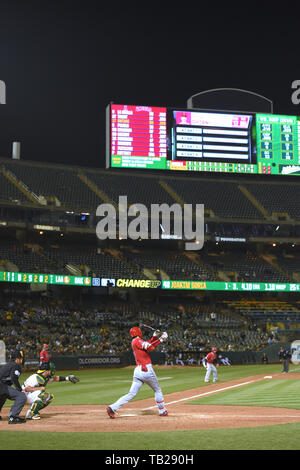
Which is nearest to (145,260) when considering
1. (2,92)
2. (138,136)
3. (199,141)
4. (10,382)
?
(138,136)

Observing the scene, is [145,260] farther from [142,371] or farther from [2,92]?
[142,371]

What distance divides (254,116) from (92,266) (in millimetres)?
20447

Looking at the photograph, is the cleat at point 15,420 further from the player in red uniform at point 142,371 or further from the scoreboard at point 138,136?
the scoreboard at point 138,136

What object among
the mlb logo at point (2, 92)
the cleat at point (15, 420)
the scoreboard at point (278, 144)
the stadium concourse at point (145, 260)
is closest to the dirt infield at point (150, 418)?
the cleat at point (15, 420)

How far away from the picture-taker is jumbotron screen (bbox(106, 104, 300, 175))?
177ft

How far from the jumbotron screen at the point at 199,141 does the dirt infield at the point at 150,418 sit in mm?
38236

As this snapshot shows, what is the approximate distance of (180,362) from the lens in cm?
4491

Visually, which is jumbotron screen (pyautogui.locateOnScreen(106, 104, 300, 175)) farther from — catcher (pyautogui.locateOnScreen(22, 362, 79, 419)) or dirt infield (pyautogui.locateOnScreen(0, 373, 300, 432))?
catcher (pyautogui.locateOnScreen(22, 362, 79, 419))

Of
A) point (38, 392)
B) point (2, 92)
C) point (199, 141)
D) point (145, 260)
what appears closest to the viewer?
point (38, 392)

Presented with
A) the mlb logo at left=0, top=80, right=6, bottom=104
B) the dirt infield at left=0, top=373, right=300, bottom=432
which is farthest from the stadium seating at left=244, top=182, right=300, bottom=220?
the dirt infield at left=0, top=373, right=300, bottom=432

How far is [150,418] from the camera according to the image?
1312 centimetres

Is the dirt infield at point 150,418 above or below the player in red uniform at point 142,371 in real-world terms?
below

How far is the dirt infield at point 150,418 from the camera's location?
11.6 meters

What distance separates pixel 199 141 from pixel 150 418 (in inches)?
1729
